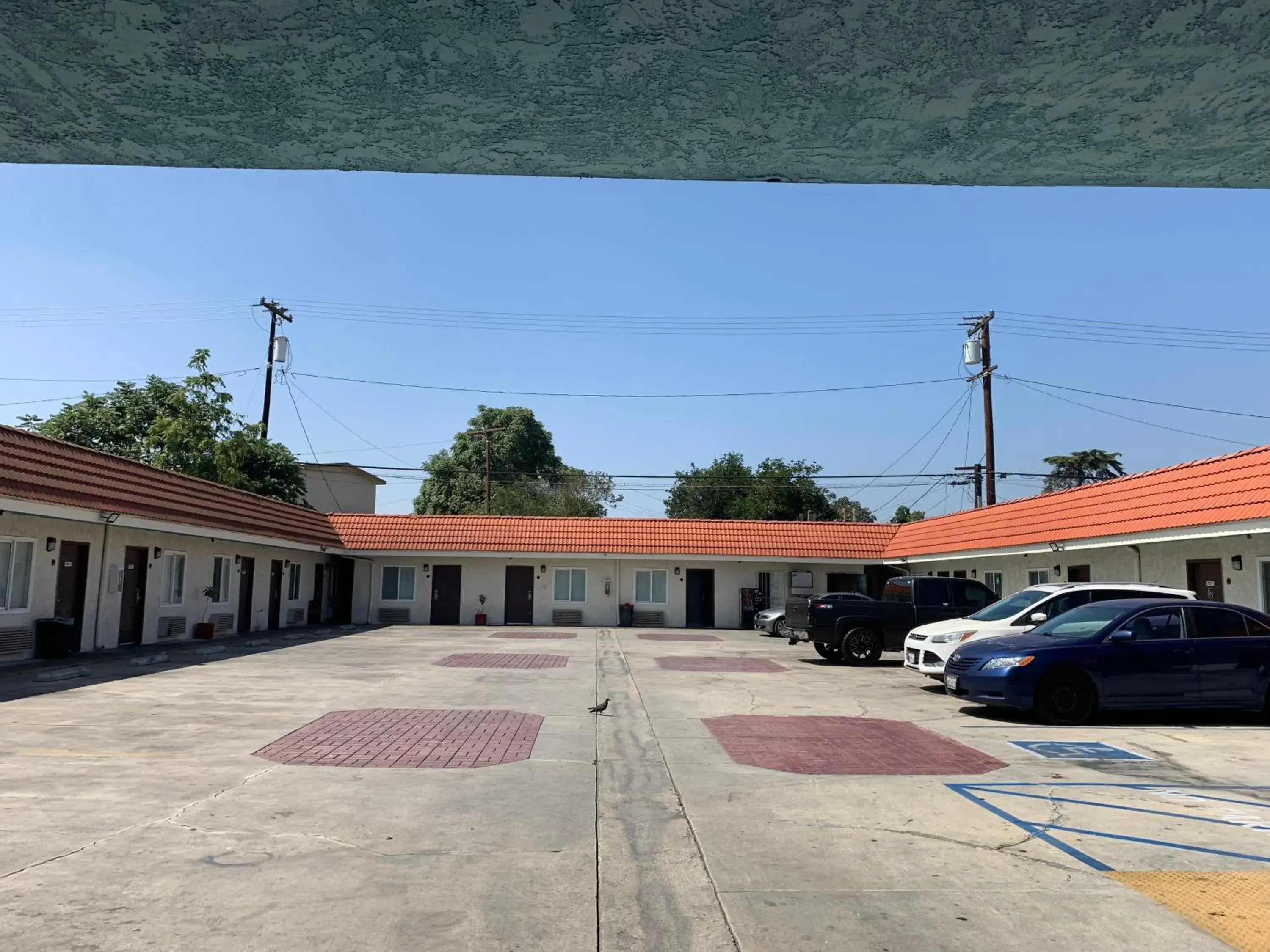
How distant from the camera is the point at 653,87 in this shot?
294 centimetres

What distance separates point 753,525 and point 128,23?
36.4m

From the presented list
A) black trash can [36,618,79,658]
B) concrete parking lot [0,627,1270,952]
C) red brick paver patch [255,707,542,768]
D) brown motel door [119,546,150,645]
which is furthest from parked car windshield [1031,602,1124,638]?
brown motel door [119,546,150,645]

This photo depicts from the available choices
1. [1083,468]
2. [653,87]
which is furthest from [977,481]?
[653,87]

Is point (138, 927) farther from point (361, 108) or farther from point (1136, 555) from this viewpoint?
point (1136, 555)

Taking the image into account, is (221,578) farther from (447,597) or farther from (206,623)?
(447,597)

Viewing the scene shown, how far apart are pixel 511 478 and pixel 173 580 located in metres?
44.3

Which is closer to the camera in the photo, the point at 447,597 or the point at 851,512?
the point at 447,597

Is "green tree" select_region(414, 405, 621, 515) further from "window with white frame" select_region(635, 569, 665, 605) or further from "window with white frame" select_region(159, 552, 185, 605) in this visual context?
"window with white frame" select_region(159, 552, 185, 605)

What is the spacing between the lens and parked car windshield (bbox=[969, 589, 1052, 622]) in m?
15.2

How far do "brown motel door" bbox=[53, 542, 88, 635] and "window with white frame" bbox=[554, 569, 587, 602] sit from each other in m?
19.6

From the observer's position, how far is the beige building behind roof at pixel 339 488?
5422cm

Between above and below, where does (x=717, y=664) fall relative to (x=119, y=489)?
below

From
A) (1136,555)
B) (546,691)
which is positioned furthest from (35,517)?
(1136,555)

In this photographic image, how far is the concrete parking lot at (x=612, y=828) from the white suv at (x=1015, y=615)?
2326 mm
